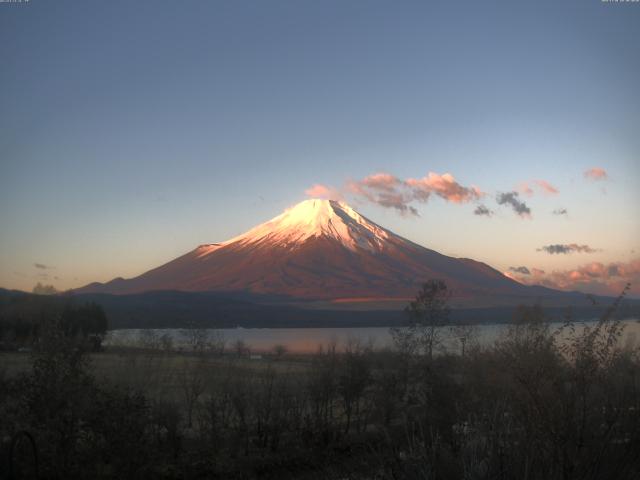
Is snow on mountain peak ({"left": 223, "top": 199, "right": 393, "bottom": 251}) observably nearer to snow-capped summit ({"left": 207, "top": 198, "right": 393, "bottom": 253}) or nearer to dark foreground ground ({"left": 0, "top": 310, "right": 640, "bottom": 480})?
snow-capped summit ({"left": 207, "top": 198, "right": 393, "bottom": 253})

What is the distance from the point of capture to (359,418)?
57.3 ft

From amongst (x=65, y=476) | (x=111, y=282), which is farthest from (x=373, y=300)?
(x=65, y=476)

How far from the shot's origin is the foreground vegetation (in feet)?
14.3

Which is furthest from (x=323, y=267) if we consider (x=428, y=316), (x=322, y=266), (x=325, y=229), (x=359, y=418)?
(x=359, y=418)

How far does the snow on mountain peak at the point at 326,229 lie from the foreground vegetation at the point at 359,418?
15736 cm

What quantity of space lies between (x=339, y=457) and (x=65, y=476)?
6858 mm

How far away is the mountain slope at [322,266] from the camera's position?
157250 millimetres

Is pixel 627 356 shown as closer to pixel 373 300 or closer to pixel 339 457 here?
pixel 339 457

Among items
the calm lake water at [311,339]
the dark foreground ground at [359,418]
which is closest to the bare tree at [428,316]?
the calm lake water at [311,339]

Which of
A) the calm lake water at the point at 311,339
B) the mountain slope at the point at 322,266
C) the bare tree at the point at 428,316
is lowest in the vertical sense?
the calm lake water at the point at 311,339

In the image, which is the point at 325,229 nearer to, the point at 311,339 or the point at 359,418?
the point at 311,339

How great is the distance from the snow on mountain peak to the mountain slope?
0.96 feet

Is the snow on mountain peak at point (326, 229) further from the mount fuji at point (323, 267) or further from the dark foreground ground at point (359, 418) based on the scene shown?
the dark foreground ground at point (359, 418)

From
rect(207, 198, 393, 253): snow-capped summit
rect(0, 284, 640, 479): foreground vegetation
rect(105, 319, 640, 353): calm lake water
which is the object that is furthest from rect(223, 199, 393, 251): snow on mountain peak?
rect(0, 284, 640, 479): foreground vegetation
